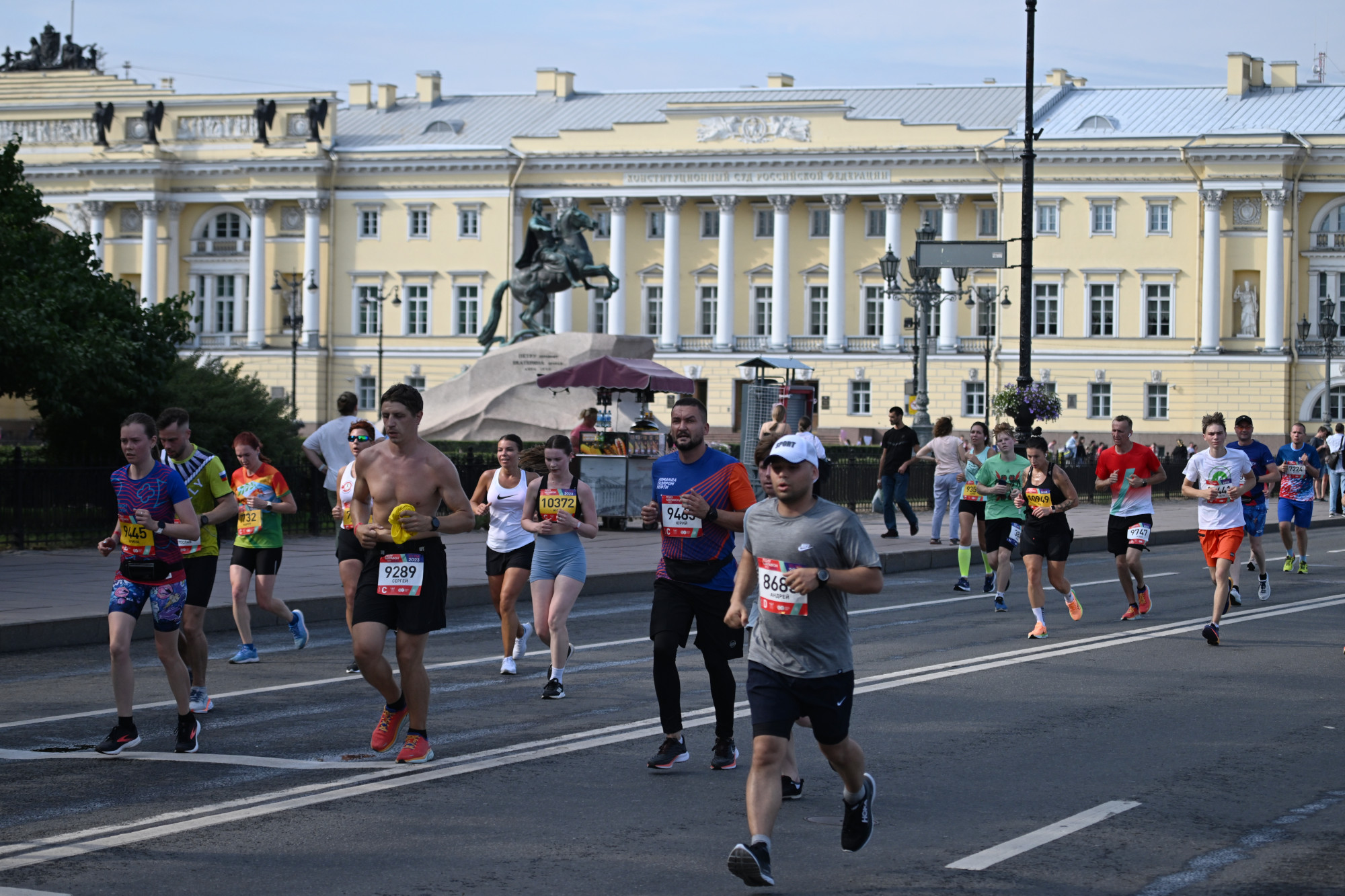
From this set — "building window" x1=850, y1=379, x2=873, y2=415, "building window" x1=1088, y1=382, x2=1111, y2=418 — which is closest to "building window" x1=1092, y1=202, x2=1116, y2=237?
"building window" x1=1088, y1=382, x2=1111, y2=418

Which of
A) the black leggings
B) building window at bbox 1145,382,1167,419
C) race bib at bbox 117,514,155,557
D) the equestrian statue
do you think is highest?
the equestrian statue

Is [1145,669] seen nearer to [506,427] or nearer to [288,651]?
[288,651]

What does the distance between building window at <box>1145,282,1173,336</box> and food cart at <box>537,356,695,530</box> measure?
53.4m

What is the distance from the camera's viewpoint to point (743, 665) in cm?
1284

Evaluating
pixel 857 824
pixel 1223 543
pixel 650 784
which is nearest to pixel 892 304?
pixel 1223 543

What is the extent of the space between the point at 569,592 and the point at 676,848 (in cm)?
437

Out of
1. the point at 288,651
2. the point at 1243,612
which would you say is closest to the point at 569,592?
the point at 288,651

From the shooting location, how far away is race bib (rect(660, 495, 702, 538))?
8969mm

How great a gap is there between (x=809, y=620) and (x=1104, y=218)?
74717mm

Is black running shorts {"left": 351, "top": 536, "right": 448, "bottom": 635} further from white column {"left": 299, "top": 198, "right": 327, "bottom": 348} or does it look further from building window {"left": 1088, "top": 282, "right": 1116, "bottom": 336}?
white column {"left": 299, "top": 198, "right": 327, "bottom": 348}

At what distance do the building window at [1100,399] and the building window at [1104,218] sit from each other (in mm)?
6710

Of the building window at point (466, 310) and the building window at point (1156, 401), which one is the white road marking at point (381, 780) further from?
the building window at point (466, 310)

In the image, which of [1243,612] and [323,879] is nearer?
[323,879]

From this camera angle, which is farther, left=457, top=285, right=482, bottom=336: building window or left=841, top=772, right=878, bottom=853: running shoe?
left=457, top=285, right=482, bottom=336: building window
